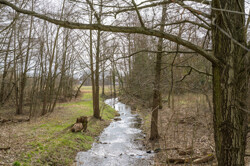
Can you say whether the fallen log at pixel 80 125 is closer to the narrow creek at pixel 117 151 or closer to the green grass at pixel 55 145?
the green grass at pixel 55 145

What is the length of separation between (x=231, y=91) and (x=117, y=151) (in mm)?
7374

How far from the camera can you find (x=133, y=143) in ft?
32.6

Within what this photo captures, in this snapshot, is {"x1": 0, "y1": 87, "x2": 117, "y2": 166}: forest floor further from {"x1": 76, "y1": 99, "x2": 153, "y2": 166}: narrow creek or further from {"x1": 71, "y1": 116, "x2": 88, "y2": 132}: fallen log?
{"x1": 76, "y1": 99, "x2": 153, "y2": 166}: narrow creek

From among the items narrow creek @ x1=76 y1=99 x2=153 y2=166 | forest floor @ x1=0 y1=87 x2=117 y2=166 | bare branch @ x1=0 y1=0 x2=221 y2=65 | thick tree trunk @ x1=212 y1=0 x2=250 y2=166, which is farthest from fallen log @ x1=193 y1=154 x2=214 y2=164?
bare branch @ x1=0 y1=0 x2=221 y2=65

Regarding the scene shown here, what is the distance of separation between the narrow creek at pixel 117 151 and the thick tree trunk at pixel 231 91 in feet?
11.0

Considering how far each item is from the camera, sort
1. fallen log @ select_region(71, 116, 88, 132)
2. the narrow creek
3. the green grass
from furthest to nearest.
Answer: fallen log @ select_region(71, 116, 88, 132)
the narrow creek
the green grass

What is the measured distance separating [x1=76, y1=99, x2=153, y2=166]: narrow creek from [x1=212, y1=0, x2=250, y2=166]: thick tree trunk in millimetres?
3340

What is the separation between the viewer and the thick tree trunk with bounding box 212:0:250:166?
233 centimetres

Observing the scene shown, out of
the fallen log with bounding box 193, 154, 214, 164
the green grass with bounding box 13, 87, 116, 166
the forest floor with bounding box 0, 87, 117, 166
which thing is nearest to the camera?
the forest floor with bounding box 0, 87, 117, 166

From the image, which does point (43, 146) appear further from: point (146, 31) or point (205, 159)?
point (146, 31)

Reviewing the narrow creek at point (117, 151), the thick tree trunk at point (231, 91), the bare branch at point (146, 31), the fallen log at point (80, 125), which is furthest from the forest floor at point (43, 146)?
the thick tree trunk at point (231, 91)

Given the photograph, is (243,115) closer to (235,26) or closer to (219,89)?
(219,89)

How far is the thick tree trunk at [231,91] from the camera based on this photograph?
2.33 meters

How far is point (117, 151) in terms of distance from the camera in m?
8.83
